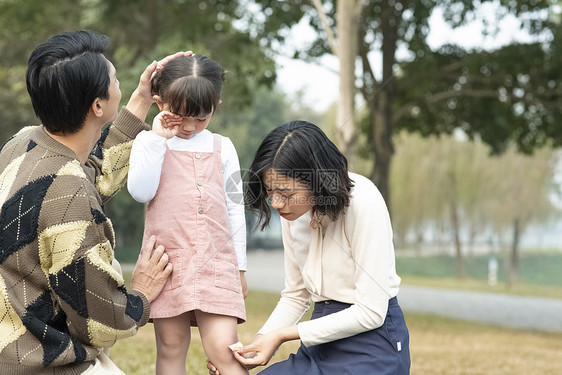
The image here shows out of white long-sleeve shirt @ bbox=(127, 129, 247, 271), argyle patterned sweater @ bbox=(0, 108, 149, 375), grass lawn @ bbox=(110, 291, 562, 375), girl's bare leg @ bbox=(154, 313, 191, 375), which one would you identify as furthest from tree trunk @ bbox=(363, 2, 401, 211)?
argyle patterned sweater @ bbox=(0, 108, 149, 375)

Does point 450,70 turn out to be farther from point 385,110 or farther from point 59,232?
point 59,232

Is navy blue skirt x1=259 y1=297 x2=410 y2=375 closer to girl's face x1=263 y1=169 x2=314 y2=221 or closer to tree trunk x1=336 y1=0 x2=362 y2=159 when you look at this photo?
girl's face x1=263 y1=169 x2=314 y2=221

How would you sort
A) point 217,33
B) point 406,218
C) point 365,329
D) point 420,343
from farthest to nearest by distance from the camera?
point 406,218
point 217,33
point 420,343
point 365,329

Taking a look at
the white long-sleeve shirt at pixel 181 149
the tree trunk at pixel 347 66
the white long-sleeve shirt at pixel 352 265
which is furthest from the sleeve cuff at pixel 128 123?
the tree trunk at pixel 347 66

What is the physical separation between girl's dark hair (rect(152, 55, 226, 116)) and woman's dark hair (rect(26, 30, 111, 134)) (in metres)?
0.39

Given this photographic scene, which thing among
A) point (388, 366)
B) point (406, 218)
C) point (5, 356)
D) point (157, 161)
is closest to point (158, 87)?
point (157, 161)

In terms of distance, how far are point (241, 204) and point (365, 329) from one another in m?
0.71

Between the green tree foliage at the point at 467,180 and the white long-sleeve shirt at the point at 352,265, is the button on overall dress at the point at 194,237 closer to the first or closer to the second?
the white long-sleeve shirt at the point at 352,265

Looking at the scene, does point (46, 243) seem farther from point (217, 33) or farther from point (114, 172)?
point (217, 33)

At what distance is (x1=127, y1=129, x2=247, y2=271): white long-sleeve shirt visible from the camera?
2.31m

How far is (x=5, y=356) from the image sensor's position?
74.5 inches

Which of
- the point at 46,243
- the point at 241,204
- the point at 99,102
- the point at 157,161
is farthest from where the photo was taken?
the point at 241,204

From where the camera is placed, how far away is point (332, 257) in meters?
2.25

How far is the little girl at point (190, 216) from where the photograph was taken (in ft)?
7.72
